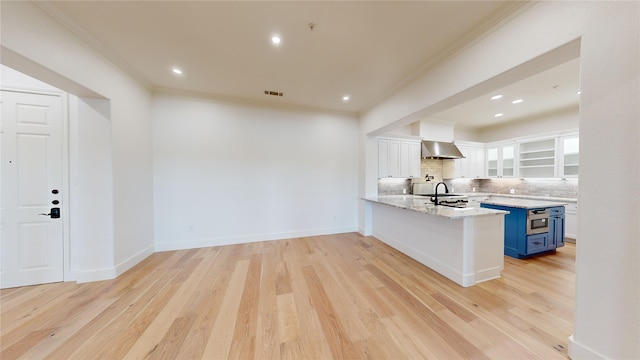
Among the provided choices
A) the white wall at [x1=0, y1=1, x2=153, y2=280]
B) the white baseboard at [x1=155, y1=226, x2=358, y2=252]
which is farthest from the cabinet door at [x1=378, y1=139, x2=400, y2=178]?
the white wall at [x1=0, y1=1, x2=153, y2=280]

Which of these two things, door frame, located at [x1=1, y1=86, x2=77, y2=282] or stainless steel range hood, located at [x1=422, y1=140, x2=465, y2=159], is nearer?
door frame, located at [x1=1, y1=86, x2=77, y2=282]

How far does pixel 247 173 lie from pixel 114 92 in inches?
86.2

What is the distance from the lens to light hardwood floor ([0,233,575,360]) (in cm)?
158

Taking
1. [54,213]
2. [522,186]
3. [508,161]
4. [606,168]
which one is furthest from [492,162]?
[54,213]

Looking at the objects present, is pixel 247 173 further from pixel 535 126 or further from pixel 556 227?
pixel 535 126

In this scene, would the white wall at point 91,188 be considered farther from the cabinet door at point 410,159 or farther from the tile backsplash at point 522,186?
the tile backsplash at point 522,186

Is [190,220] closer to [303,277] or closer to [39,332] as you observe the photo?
[39,332]

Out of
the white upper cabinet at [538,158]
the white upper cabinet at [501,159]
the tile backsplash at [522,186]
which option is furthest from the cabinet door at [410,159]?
the white upper cabinet at [538,158]

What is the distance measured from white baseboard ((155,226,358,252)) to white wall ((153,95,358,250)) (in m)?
0.02

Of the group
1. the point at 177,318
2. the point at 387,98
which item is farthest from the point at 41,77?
the point at 387,98

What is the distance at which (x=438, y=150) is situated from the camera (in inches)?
203

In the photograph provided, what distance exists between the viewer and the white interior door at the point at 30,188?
2.37m

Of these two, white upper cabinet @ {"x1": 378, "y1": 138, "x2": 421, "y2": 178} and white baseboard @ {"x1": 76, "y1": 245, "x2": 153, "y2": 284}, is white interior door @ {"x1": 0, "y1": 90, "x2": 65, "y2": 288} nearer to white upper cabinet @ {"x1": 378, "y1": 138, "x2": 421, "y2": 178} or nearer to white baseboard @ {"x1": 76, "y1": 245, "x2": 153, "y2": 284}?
white baseboard @ {"x1": 76, "y1": 245, "x2": 153, "y2": 284}

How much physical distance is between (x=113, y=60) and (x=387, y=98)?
4207 mm
